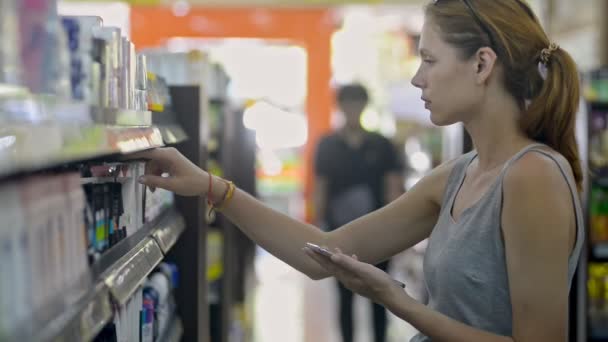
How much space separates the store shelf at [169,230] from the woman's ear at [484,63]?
0.89 meters

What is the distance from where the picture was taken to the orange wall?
14.9 metres

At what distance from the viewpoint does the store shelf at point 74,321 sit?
1.07m

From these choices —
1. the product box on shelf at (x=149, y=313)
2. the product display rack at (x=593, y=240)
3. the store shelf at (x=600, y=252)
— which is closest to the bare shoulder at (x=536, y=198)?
the product box on shelf at (x=149, y=313)

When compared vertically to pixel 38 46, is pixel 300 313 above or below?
below

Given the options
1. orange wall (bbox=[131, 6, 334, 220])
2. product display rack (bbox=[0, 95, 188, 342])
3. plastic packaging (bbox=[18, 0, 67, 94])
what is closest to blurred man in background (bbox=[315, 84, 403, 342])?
product display rack (bbox=[0, 95, 188, 342])

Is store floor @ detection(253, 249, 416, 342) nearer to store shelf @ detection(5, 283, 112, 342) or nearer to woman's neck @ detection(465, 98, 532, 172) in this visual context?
woman's neck @ detection(465, 98, 532, 172)

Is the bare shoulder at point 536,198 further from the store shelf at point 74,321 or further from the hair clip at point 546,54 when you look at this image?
the store shelf at point 74,321

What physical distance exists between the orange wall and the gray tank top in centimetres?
1277

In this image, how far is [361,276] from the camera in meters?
1.95

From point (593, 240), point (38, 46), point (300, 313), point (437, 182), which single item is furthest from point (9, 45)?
point (300, 313)

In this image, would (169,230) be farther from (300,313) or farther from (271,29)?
(271,29)

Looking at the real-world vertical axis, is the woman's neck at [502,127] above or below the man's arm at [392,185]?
above

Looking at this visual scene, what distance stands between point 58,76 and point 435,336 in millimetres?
1089

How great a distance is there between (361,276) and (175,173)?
22.9 inches
